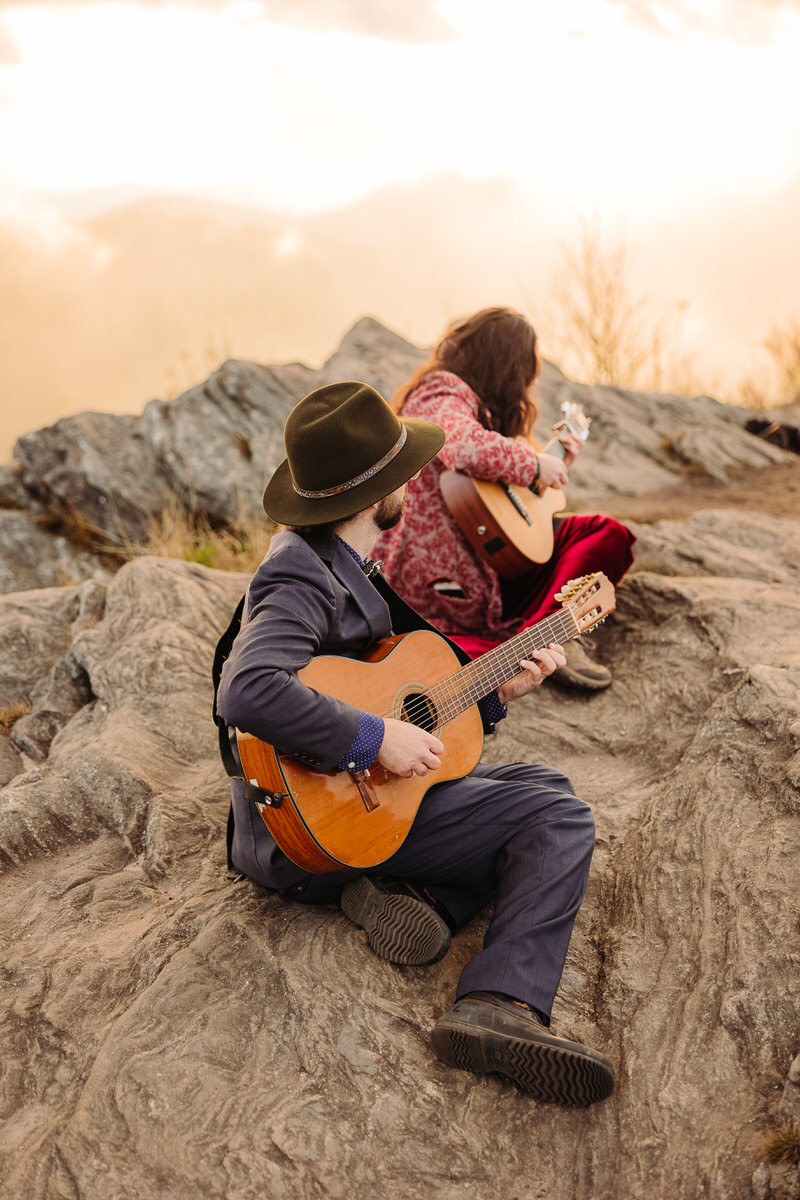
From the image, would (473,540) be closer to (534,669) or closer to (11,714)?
(534,669)

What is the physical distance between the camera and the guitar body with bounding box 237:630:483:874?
240cm

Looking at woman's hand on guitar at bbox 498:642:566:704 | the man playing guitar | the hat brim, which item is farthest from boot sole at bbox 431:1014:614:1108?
the hat brim

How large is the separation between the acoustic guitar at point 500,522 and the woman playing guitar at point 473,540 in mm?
33

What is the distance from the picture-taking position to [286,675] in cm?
228

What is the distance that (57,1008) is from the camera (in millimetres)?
2520

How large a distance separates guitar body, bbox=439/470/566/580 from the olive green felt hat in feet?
4.23

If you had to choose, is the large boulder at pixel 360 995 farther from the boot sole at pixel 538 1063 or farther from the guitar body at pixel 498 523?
the guitar body at pixel 498 523

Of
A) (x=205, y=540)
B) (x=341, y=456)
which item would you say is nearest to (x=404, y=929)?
(x=341, y=456)

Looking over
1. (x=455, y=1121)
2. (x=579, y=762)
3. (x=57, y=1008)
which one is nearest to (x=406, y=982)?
(x=455, y=1121)

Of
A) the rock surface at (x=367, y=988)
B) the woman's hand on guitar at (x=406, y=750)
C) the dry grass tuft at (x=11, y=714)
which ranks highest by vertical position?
the woman's hand on guitar at (x=406, y=750)

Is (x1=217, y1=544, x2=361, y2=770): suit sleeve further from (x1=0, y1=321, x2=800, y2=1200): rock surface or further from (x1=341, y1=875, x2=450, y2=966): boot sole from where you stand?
(x1=0, y1=321, x2=800, y2=1200): rock surface

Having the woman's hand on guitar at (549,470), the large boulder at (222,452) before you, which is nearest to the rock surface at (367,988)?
the woman's hand on guitar at (549,470)

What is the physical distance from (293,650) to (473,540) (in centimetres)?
182

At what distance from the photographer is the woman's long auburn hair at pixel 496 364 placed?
411 cm
